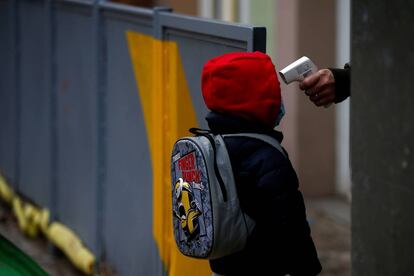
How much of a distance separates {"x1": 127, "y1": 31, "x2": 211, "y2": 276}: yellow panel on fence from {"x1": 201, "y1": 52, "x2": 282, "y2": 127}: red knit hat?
131cm

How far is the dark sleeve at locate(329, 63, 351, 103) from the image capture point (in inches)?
171

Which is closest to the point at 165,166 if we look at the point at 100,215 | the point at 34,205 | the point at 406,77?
the point at 100,215

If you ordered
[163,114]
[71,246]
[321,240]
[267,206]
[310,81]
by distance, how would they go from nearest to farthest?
[267,206], [310,81], [163,114], [71,246], [321,240]

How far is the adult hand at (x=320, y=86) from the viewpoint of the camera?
13.7 ft

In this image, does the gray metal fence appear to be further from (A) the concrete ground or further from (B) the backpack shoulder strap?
(B) the backpack shoulder strap

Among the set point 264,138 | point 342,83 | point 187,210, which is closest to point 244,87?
point 264,138

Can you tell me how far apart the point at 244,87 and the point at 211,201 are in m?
0.41

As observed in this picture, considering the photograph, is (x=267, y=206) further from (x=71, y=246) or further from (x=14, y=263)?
(x=71, y=246)

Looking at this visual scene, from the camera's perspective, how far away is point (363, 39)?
443 cm

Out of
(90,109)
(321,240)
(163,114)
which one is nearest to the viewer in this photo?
(163,114)

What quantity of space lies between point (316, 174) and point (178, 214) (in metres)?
5.17

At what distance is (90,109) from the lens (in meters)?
7.13

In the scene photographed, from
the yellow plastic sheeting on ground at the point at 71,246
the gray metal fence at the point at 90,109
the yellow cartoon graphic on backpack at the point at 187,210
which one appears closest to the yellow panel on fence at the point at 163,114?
the gray metal fence at the point at 90,109

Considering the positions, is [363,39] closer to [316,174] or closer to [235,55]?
[235,55]
